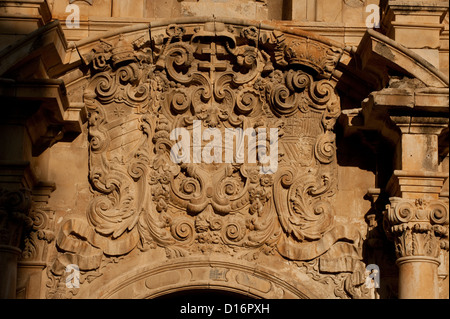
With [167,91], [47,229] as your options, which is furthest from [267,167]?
[47,229]

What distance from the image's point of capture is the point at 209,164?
11180 millimetres

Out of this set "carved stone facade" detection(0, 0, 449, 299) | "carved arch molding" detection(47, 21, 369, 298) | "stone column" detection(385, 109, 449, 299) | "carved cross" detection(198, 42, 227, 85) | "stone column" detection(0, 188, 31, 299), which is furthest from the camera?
"carved cross" detection(198, 42, 227, 85)

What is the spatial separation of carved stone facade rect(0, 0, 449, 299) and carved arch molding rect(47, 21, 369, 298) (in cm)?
1

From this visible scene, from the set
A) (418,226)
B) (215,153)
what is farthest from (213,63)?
(418,226)

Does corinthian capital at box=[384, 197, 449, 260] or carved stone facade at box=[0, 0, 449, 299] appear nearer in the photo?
corinthian capital at box=[384, 197, 449, 260]

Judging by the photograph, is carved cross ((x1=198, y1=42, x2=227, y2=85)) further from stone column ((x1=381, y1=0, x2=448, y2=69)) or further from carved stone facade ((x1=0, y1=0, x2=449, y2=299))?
stone column ((x1=381, y1=0, x2=448, y2=69))

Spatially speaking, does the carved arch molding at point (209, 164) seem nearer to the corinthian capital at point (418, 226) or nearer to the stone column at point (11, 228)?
the stone column at point (11, 228)

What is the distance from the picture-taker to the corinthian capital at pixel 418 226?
10.3 m

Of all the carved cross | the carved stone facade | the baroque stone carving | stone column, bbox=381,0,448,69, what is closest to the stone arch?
the carved stone facade

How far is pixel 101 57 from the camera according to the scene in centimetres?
1112

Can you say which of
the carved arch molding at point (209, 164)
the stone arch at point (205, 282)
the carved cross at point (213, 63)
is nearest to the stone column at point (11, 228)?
the carved arch molding at point (209, 164)

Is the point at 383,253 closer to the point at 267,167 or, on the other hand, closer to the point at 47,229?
the point at 267,167

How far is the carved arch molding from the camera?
10961 millimetres

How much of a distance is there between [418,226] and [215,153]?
1.96m
